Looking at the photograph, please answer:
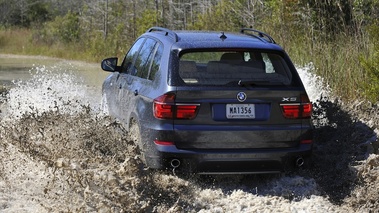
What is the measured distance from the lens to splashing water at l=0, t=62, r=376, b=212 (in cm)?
538

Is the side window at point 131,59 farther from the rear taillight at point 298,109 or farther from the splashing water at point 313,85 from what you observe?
the splashing water at point 313,85

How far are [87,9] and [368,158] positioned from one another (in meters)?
43.1

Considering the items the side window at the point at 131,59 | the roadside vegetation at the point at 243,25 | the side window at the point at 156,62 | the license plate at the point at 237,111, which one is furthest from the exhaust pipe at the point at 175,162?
the roadside vegetation at the point at 243,25

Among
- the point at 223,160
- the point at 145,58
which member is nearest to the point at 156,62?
the point at 145,58

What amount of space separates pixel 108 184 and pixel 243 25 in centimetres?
1950

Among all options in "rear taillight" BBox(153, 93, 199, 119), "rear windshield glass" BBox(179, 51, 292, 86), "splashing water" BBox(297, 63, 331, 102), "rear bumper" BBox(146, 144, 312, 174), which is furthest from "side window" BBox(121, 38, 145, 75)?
"splashing water" BBox(297, 63, 331, 102)

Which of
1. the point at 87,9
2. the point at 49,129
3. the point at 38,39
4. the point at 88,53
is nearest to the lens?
the point at 49,129

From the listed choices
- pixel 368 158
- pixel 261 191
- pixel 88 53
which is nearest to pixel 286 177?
pixel 261 191

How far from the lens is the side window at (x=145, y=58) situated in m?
6.79

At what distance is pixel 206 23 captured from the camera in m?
24.9

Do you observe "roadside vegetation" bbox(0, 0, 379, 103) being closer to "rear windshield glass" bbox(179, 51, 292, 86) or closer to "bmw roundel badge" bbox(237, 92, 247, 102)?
"rear windshield glass" bbox(179, 51, 292, 86)

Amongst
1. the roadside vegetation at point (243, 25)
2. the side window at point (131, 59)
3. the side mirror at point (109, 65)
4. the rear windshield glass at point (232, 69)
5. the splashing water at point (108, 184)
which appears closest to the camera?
the splashing water at point (108, 184)

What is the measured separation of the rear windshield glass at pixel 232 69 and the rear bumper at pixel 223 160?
629 mm

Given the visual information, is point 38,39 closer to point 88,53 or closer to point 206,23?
point 88,53
